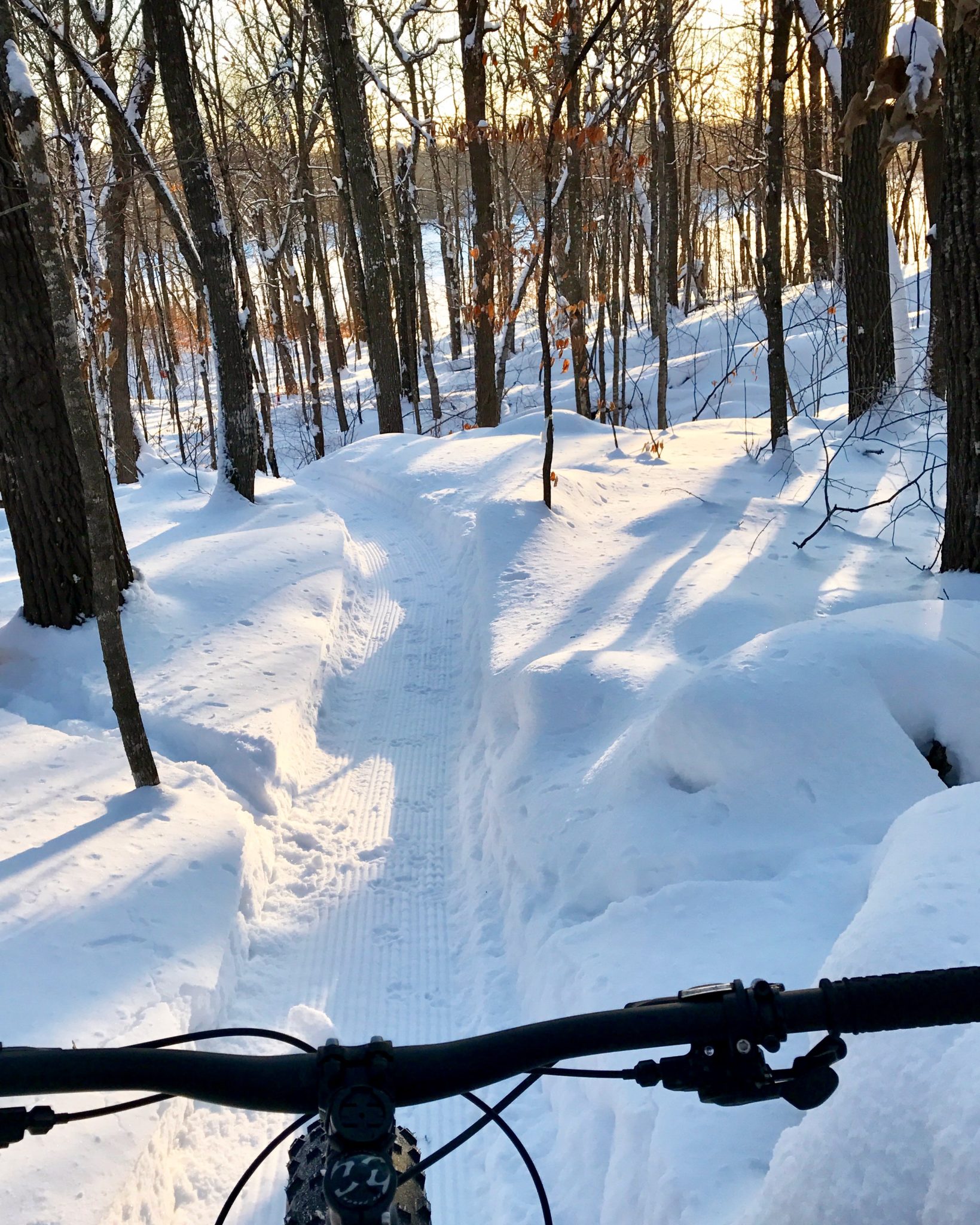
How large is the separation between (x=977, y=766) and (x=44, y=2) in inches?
603

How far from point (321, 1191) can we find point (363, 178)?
14484 mm

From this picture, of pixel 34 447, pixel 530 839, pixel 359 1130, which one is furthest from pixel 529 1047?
pixel 34 447

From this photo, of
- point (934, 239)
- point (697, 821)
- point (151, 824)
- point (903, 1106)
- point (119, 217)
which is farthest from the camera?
point (119, 217)

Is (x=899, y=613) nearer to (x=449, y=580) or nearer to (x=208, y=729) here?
(x=208, y=729)

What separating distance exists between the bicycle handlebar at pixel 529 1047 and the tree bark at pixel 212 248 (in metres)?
10.1

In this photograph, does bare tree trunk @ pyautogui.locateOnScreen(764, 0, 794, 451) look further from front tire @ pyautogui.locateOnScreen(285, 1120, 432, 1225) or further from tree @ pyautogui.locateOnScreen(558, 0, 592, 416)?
front tire @ pyautogui.locateOnScreen(285, 1120, 432, 1225)

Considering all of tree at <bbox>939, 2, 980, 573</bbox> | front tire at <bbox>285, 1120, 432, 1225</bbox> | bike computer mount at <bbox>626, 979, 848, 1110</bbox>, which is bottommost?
front tire at <bbox>285, 1120, 432, 1225</bbox>

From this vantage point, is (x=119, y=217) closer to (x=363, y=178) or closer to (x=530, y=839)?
(x=363, y=178)

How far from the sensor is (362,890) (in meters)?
4.44

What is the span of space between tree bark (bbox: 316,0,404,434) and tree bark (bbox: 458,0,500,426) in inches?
59.7

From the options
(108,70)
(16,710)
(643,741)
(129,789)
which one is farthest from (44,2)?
(643,741)

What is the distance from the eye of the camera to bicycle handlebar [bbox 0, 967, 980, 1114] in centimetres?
107

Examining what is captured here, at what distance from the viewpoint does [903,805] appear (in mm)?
3400

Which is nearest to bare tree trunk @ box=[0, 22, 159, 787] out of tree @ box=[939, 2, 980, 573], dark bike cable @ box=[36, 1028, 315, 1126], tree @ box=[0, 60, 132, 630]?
tree @ box=[0, 60, 132, 630]
